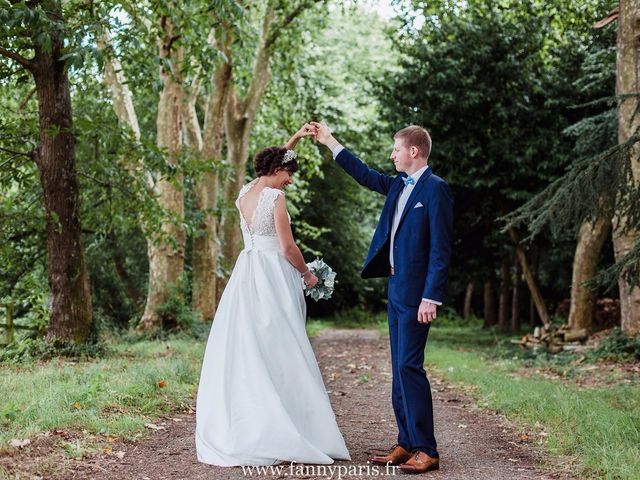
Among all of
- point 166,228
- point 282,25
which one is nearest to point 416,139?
point 166,228

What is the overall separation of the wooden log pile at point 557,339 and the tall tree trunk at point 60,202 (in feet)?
30.0

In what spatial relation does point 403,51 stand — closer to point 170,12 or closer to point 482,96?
point 482,96

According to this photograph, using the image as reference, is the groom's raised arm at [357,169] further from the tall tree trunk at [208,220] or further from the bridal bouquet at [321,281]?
the tall tree trunk at [208,220]

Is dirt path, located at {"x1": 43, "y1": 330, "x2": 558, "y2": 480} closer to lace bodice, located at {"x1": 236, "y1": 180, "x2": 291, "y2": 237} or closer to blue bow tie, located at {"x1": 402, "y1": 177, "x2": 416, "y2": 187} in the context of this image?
lace bodice, located at {"x1": 236, "y1": 180, "x2": 291, "y2": 237}

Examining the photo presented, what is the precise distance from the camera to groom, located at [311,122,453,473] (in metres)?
5.01

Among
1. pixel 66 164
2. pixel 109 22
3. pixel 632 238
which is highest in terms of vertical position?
pixel 109 22

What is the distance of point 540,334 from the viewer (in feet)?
51.8

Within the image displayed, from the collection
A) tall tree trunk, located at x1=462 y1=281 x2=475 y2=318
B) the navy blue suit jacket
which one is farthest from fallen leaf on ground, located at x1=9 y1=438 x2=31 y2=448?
tall tree trunk, located at x1=462 y1=281 x2=475 y2=318

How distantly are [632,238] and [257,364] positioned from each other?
29.2 ft

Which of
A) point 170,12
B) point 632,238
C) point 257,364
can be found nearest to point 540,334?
point 632,238

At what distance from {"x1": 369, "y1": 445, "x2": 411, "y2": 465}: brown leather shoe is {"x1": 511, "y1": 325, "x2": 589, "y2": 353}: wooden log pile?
30.2 ft

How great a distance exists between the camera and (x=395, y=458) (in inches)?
203

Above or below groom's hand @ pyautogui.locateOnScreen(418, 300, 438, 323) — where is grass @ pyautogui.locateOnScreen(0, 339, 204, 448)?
Answer: below

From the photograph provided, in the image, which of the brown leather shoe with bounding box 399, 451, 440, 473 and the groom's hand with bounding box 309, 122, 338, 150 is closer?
the brown leather shoe with bounding box 399, 451, 440, 473
